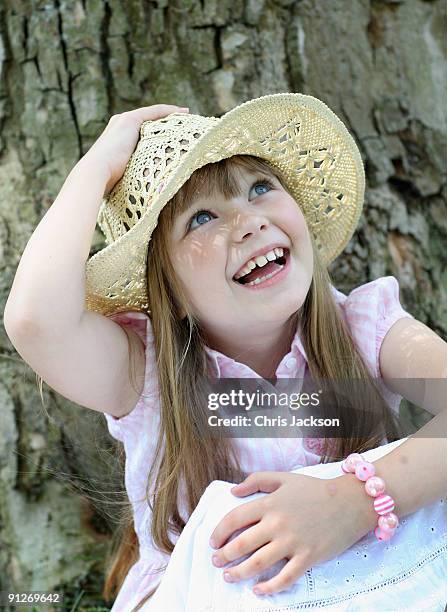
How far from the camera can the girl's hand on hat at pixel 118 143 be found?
1.85 m

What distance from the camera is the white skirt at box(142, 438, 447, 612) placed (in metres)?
1.49

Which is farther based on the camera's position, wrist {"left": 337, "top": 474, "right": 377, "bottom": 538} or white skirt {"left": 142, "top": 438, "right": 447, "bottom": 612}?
wrist {"left": 337, "top": 474, "right": 377, "bottom": 538}

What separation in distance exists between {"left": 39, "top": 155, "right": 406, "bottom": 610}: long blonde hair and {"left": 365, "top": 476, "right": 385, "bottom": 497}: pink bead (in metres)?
0.38

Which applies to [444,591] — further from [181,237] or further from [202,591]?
[181,237]

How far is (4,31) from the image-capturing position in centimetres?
226

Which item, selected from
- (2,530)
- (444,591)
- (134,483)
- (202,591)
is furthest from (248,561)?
(2,530)

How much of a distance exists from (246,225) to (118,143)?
1.23 feet

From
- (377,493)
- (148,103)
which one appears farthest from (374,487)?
(148,103)

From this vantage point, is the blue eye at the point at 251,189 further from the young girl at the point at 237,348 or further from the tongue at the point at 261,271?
the tongue at the point at 261,271

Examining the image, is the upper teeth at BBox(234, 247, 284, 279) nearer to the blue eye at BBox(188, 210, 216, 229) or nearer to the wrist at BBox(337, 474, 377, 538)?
the blue eye at BBox(188, 210, 216, 229)

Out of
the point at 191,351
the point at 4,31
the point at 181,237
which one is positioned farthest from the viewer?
the point at 4,31

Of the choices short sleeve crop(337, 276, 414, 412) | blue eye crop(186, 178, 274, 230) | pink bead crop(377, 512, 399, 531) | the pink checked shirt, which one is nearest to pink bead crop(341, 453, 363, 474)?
pink bead crop(377, 512, 399, 531)

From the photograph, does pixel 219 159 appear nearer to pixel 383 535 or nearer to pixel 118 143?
pixel 118 143

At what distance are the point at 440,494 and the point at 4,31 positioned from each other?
172 cm
